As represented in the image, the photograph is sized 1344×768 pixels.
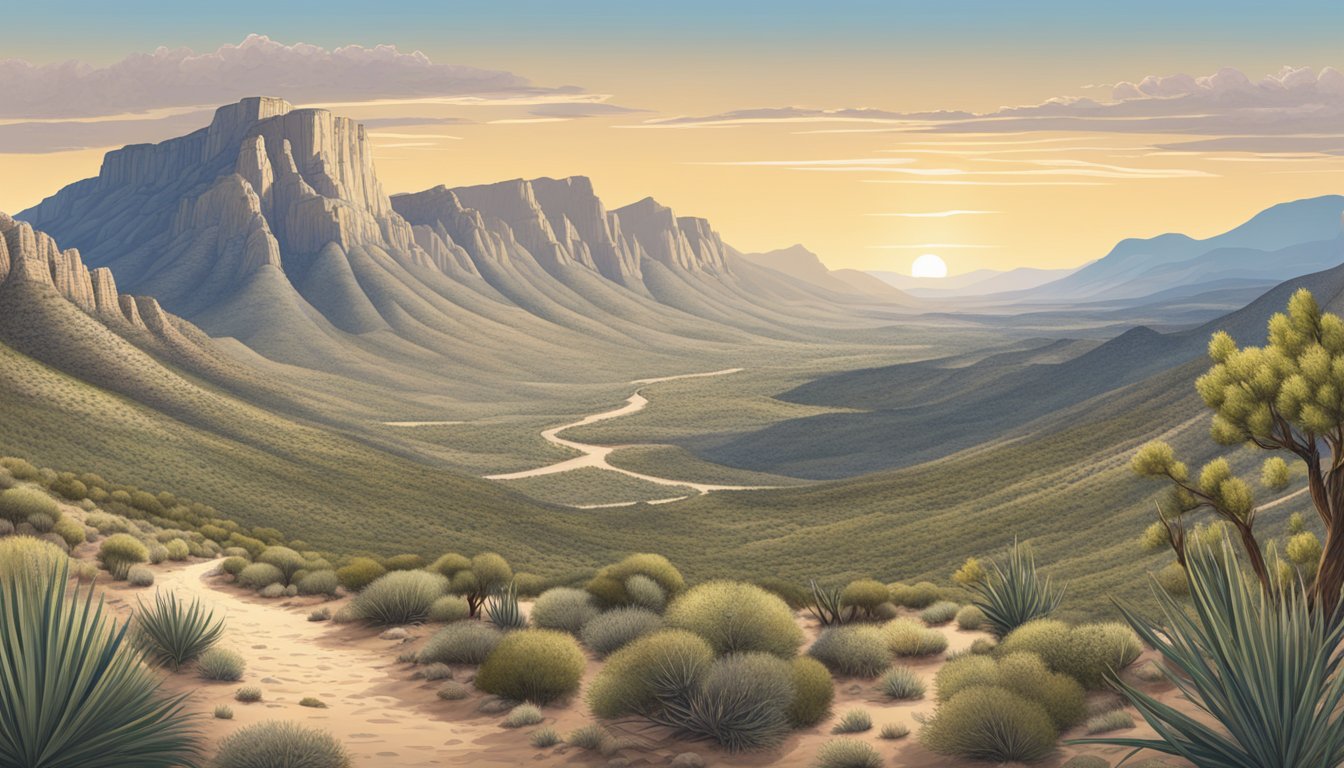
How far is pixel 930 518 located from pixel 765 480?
48815mm

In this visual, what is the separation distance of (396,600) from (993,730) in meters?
14.1

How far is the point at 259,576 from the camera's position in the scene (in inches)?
1024

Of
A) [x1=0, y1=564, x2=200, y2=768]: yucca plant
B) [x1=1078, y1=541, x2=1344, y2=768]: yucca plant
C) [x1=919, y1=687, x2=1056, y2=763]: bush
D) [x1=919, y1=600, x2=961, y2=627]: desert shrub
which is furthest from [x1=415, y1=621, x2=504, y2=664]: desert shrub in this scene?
[x1=1078, y1=541, x2=1344, y2=768]: yucca plant

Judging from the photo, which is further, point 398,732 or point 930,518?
point 930,518

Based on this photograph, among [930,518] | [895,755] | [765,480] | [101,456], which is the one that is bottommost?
[765,480]

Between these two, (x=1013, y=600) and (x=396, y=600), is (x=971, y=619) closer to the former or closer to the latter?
(x=1013, y=600)

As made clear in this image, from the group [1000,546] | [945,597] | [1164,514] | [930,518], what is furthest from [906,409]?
[1164,514]

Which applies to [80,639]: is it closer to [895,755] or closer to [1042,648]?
[895,755]

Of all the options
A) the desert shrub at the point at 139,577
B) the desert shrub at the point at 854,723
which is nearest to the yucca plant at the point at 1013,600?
the desert shrub at the point at 854,723

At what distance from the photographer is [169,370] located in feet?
342

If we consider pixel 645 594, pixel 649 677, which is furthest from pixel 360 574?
pixel 649 677

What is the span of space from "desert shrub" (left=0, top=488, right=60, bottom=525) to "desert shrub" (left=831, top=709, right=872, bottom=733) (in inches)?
824

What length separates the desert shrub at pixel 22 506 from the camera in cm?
2423

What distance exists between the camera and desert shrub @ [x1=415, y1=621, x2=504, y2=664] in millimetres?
18234
